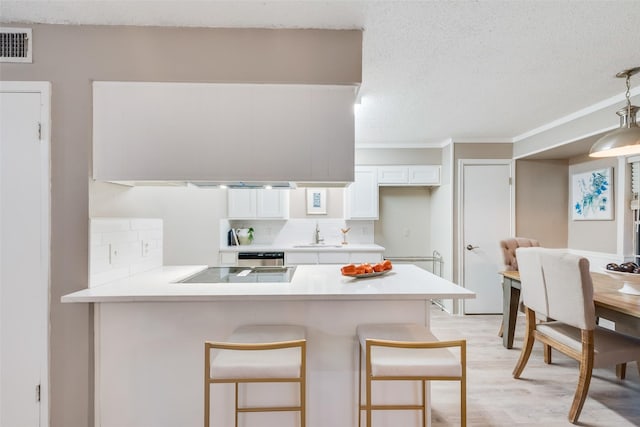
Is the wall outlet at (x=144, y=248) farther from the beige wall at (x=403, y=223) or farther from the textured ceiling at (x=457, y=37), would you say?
the beige wall at (x=403, y=223)

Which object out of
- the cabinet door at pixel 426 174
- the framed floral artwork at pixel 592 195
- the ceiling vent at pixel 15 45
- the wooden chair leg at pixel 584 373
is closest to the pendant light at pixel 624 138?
the wooden chair leg at pixel 584 373

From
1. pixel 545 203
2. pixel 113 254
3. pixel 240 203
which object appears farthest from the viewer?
pixel 240 203

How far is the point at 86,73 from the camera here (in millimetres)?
1819

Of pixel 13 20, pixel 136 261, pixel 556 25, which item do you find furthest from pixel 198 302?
pixel 556 25

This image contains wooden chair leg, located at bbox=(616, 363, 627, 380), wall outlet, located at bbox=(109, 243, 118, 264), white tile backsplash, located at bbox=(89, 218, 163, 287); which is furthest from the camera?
wooden chair leg, located at bbox=(616, 363, 627, 380)

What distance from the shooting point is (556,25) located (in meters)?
1.77

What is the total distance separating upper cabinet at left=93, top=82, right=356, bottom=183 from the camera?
6.02ft

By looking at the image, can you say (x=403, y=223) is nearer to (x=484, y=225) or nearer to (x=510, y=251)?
(x=484, y=225)

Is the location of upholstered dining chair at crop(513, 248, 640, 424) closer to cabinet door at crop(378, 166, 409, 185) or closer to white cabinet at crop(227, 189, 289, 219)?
cabinet door at crop(378, 166, 409, 185)

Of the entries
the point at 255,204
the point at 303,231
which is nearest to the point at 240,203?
the point at 255,204

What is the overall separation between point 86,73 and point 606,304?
344 cm

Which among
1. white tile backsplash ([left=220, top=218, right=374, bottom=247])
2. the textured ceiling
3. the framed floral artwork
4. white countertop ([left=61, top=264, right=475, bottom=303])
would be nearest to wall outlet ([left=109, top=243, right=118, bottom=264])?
white countertop ([left=61, top=264, right=475, bottom=303])

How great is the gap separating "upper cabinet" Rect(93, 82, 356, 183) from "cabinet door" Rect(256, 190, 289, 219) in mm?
2463

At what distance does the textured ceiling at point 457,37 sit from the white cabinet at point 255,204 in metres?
2.00
